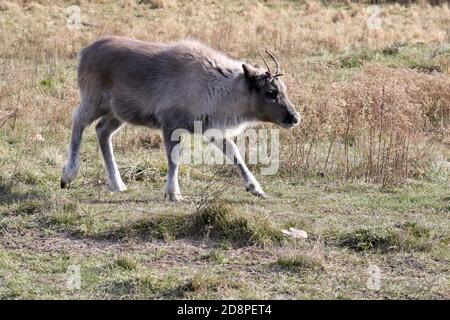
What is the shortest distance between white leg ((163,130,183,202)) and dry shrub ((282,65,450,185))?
1757mm

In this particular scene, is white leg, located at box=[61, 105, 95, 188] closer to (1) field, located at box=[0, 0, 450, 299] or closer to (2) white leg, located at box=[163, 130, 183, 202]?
(1) field, located at box=[0, 0, 450, 299]

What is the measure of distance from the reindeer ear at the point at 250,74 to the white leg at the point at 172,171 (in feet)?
Result: 3.38

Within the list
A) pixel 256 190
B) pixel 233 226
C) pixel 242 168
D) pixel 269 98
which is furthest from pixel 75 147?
pixel 233 226

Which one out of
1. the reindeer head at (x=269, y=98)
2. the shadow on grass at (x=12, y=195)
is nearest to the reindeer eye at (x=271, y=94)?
the reindeer head at (x=269, y=98)

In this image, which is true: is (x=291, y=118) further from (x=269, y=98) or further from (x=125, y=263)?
(x=125, y=263)

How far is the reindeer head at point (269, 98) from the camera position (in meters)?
9.84

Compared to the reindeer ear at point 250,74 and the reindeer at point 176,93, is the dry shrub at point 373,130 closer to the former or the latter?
the reindeer at point 176,93

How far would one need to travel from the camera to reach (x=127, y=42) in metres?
10.3

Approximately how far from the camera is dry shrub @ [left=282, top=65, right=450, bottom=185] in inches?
431

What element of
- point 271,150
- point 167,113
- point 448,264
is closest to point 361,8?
point 271,150

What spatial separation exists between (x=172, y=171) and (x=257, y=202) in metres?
0.97

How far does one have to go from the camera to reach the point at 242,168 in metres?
9.96

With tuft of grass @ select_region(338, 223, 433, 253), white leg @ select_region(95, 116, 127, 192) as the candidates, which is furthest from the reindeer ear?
tuft of grass @ select_region(338, 223, 433, 253)
